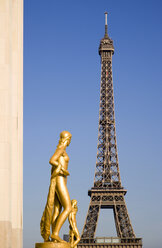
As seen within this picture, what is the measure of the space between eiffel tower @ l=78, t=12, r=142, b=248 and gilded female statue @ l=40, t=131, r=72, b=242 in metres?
64.7

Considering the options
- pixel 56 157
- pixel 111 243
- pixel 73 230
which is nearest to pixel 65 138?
pixel 56 157

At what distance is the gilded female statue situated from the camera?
14797 millimetres

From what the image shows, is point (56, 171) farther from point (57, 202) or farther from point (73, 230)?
point (73, 230)

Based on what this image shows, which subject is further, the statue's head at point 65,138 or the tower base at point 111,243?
the tower base at point 111,243

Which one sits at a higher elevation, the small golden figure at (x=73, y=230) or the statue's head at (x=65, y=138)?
the statue's head at (x=65, y=138)

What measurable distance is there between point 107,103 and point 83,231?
26.1 meters

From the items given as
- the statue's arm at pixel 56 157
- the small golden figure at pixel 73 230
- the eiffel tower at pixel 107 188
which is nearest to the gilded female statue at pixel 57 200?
the statue's arm at pixel 56 157

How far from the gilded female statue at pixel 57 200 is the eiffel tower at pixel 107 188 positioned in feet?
212

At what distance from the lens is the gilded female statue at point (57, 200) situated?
14.8 metres

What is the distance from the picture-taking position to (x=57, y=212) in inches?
597

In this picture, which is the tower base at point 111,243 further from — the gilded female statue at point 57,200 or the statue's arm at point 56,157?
the statue's arm at point 56,157

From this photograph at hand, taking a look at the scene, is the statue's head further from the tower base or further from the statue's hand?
the tower base

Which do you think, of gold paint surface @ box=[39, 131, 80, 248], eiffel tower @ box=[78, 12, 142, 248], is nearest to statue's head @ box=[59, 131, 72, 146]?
gold paint surface @ box=[39, 131, 80, 248]

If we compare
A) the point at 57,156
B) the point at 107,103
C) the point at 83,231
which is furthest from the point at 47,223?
the point at 107,103
